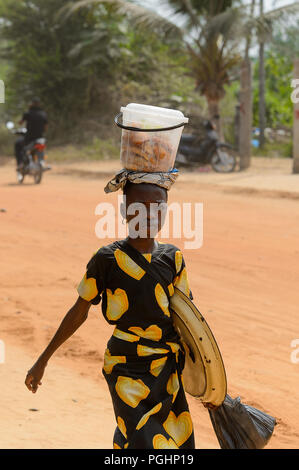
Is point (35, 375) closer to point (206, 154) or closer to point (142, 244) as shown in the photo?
point (142, 244)

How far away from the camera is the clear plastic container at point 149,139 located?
2713mm

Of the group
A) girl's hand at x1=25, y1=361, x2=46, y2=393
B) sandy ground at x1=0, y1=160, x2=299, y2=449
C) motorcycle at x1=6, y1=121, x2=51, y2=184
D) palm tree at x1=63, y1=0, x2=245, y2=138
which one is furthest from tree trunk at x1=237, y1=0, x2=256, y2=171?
girl's hand at x1=25, y1=361, x2=46, y2=393

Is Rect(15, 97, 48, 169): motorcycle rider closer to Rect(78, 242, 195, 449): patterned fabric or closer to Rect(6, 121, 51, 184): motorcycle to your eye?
Rect(6, 121, 51, 184): motorcycle

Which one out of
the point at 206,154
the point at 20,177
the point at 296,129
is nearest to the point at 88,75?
the point at 206,154

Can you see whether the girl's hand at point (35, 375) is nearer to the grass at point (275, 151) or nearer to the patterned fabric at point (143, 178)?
the patterned fabric at point (143, 178)

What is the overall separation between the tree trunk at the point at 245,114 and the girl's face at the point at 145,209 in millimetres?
16568

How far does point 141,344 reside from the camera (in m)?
2.79

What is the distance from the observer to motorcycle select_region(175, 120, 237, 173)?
19.0 meters

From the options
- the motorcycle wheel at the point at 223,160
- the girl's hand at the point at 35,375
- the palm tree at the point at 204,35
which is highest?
the palm tree at the point at 204,35

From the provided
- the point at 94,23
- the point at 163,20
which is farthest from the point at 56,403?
the point at 94,23

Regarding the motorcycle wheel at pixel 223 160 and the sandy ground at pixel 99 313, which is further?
the motorcycle wheel at pixel 223 160

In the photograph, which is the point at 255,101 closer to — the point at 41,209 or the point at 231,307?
the point at 41,209

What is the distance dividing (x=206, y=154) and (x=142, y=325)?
16.6 meters

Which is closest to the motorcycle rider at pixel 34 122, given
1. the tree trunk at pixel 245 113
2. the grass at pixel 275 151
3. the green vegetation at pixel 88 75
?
the tree trunk at pixel 245 113
